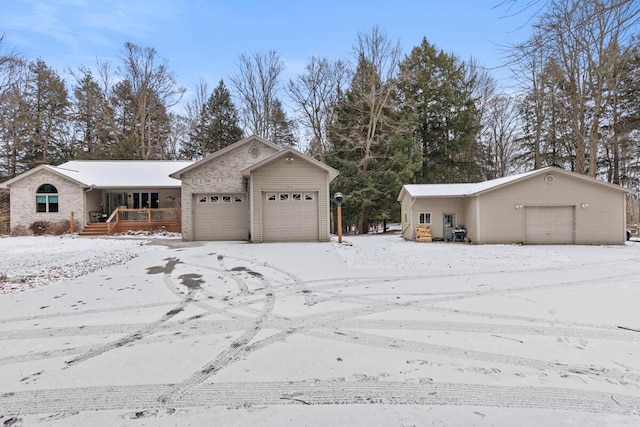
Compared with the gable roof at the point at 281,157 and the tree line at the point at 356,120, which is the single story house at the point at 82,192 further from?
the gable roof at the point at 281,157

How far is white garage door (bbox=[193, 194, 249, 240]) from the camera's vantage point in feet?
51.5

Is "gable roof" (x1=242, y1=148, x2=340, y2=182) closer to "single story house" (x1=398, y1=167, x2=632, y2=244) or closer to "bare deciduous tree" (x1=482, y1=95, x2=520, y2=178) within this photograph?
"single story house" (x1=398, y1=167, x2=632, y2=244)

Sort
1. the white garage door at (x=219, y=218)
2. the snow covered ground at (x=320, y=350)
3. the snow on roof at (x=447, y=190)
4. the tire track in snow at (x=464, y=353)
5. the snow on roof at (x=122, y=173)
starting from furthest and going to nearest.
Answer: the snow on roof at (x=122, y=173)
the snow on roof at (x=447, y=190)
the white garage door at (x=219, y=218)
the tire track in snow at (x=464, y=353)
the snow covered ground at (x=320, y=350)

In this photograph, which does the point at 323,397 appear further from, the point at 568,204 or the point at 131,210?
the point at 131,210

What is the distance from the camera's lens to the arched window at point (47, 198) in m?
19.2

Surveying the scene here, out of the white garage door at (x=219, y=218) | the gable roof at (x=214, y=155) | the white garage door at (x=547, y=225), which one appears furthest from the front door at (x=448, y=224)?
the white garage door at (x=219, y=218)

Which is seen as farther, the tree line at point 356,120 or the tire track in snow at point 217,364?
the tree line at point 356,120

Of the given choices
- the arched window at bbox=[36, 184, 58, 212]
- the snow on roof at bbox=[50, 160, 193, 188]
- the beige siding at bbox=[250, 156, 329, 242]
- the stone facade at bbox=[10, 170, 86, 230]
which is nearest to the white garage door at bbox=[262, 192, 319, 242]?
the beige siding at bbox=[250, 156, 329, 242]

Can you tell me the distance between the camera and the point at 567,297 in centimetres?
563

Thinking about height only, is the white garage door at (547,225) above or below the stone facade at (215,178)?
below

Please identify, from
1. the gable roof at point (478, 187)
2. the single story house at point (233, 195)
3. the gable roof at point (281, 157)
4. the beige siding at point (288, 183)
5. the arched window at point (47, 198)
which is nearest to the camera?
the gable roof at point (281, 157)

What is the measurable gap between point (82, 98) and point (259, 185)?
25.0m

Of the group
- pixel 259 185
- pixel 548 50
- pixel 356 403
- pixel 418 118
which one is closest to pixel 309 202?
pixel 259 185

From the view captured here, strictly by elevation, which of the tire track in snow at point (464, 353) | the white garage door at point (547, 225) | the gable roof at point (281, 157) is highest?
the gable roof at point (281, 157)
